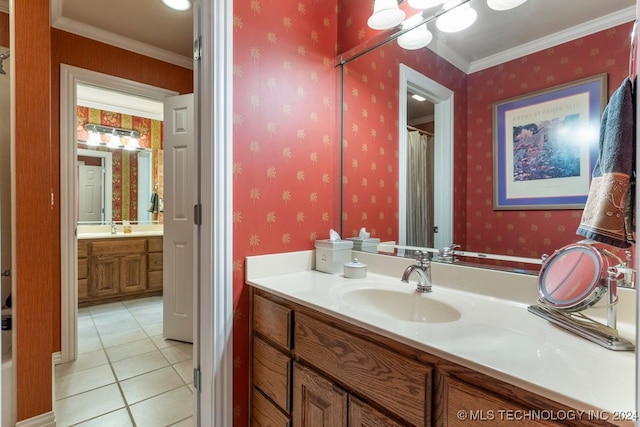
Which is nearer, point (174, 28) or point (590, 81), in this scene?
point (590, 81)

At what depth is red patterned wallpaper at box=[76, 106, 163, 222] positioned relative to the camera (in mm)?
3682

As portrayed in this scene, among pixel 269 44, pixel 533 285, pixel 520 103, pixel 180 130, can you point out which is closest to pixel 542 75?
pixel 520 103

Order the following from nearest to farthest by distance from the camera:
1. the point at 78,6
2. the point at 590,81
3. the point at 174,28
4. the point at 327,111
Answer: the point at 590,81
the point at 327,111
the point at 78,6
the point at 174,28

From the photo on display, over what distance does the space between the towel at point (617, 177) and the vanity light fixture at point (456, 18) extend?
720 mm

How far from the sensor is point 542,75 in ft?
3.36

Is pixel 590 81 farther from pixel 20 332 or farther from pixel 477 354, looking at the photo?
pixel 20 332

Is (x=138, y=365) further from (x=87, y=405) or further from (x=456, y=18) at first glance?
(x=456, y=18)

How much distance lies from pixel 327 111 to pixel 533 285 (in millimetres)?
1188

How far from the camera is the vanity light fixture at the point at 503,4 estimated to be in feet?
3.51

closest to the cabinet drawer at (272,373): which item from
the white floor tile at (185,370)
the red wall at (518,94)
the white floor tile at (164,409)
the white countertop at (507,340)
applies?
the white countertop at (507,340)

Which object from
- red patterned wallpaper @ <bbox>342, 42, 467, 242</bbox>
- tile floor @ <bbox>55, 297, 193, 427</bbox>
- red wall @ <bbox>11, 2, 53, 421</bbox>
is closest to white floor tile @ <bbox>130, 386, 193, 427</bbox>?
tile floor @ <bbox>55, 297, 193, 427</bbox>

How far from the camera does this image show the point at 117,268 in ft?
11.2

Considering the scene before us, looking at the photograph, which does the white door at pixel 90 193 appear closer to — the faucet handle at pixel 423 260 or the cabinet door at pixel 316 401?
the cabinet door at pixel 316 401

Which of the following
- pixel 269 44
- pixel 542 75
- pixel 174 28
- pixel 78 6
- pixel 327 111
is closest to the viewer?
pixel 542 75
